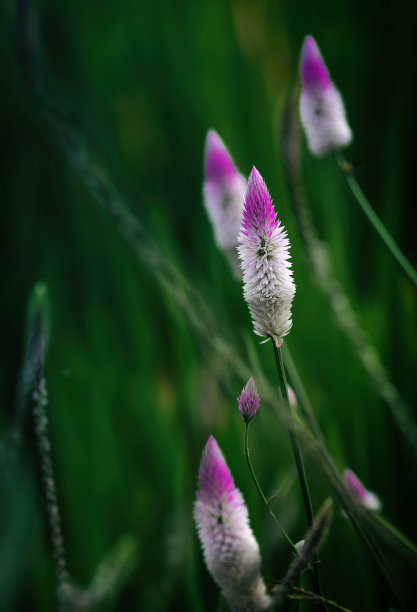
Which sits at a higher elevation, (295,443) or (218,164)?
(218,164)

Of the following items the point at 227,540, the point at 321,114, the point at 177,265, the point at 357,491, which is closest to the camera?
the point at 227,540

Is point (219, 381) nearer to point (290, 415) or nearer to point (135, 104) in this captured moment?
point (290, 415)

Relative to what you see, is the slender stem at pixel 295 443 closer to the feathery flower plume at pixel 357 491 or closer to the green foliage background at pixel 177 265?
the feathery flower plume at pixel 357 491

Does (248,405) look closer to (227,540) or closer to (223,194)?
(227,540)

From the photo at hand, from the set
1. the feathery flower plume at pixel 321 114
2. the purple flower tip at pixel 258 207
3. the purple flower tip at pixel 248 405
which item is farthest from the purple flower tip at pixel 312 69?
the purple flower tip at pixel 248 405

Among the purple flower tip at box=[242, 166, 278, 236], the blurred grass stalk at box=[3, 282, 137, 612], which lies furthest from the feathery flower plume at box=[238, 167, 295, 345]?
the blurred grass stalk at box=[3, 282, 137, 612]

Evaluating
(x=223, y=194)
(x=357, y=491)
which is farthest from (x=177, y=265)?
(x=357, y=491)

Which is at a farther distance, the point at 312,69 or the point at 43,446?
the point at 312,69
